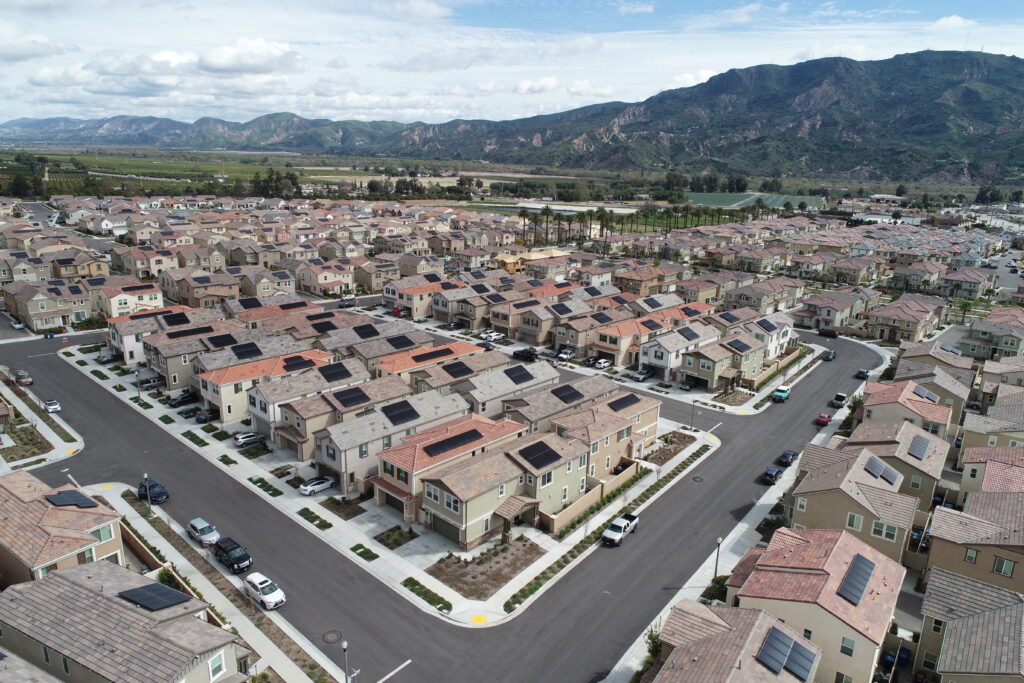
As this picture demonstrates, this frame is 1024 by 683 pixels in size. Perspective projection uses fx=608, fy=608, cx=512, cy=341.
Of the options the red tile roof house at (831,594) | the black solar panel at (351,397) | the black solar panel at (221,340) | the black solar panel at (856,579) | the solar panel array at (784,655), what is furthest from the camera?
the black solar panel at (221,340)

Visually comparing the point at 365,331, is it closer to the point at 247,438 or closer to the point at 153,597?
the point at 247,438

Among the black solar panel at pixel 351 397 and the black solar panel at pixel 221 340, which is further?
the black solar panel at pixel 221 340

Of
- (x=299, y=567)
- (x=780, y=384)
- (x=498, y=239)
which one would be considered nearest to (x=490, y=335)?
(x=780, y=384)

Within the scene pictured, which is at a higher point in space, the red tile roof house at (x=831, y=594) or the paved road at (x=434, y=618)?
the red tile roof house at (x=831, y=594)

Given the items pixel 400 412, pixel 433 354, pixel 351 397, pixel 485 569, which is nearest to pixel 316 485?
pixel 400 412

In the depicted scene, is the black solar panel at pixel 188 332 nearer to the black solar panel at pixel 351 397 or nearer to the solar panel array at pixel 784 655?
the black solar panel at pixel 351 397

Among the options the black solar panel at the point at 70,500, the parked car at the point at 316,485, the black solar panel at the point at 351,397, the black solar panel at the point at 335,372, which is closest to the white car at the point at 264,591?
the black solar panel at the point at 70,500

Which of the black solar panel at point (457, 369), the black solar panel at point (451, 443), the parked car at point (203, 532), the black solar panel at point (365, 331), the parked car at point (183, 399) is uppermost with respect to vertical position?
the black solar panel at point (365, 331)

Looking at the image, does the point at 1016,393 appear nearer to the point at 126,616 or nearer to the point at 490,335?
the point at 490,335
